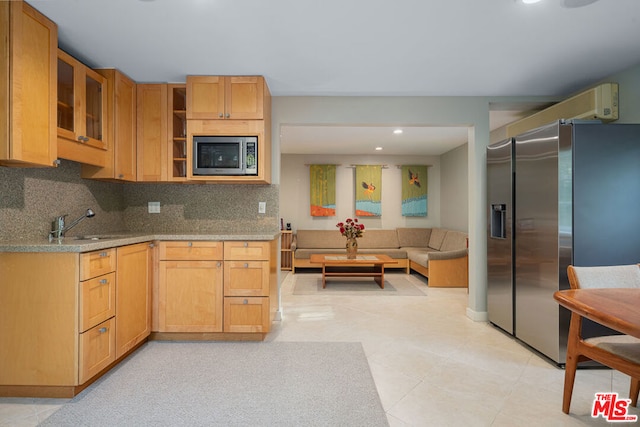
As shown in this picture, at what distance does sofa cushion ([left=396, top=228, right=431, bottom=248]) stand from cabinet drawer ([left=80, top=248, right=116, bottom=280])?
5.47m

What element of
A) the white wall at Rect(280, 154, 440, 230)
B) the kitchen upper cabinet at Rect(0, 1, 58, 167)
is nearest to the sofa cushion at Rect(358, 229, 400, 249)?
the white wall at Rect(280, 154, 440, 230)

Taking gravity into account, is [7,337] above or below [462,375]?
above

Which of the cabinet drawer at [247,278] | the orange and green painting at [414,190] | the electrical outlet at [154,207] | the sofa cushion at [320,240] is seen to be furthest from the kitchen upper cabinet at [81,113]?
the orange and green painting at [414,190]

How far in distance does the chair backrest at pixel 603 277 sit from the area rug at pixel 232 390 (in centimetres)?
131

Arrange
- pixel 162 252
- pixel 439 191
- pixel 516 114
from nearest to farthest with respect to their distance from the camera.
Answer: pixel 162 252, pixel 516 114, pixel 439 191

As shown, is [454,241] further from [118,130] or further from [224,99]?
[118,130]

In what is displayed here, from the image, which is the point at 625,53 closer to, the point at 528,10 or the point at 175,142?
the point at 528,10

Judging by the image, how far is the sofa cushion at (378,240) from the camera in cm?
678

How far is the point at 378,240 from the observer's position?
681 cm

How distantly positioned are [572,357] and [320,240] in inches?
202

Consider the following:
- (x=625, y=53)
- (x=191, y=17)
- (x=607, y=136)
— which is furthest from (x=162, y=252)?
(x=625, y=53)

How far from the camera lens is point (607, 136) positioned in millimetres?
2467

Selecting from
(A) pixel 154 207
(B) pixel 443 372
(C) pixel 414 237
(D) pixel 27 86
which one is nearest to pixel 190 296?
(A) pixel 154 207

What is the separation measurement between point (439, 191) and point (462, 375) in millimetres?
5290
